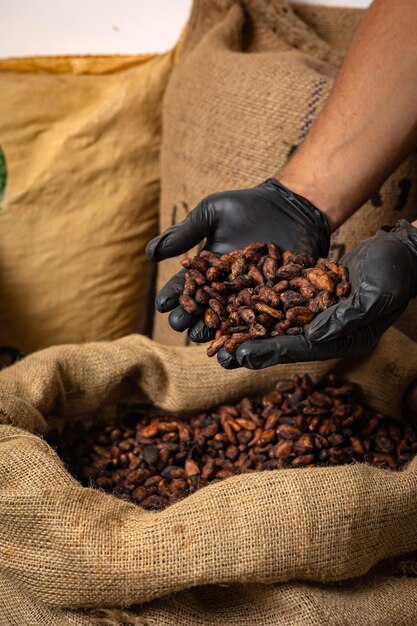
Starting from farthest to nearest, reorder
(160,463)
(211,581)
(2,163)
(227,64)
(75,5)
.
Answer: (75,5) → (2,163) → (227,64) → (160,463) → (211,581)

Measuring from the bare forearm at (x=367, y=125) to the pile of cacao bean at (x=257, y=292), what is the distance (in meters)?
0.34

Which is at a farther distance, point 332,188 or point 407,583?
point 332,188

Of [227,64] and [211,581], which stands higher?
[227,64]

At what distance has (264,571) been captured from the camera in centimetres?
119

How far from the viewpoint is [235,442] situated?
1.61 meters

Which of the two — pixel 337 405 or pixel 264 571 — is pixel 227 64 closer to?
pixel 337 405

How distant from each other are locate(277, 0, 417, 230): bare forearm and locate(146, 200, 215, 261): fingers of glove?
1.05 ft

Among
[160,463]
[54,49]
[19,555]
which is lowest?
[160,463]

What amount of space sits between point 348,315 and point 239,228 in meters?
0.39

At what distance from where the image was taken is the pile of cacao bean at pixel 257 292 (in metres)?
1.38

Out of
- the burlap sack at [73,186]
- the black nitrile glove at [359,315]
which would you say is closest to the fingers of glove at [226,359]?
the black nitrile glove at [359,315]

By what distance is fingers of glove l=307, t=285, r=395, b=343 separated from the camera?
4.30ft

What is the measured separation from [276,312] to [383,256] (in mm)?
226

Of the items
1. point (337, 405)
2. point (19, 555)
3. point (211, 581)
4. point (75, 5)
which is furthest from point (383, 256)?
point (75, 5)
